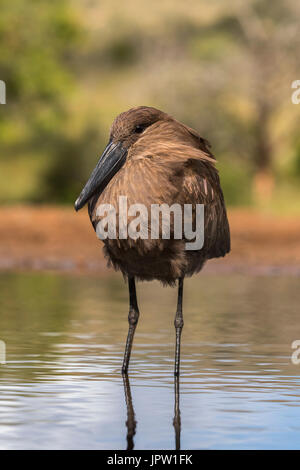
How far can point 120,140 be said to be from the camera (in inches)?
360

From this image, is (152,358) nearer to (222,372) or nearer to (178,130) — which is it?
(222,372)

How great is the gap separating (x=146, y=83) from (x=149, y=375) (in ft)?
143

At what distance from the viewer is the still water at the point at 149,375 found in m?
7.05

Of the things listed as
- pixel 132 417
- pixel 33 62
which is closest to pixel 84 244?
pixel 33 62

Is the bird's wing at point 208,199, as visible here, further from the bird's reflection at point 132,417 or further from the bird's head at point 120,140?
the bird's reflection at point 132,417

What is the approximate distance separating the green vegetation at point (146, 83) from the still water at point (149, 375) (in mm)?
21025

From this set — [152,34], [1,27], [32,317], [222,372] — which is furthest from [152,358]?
[152,34]

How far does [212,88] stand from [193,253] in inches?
1716

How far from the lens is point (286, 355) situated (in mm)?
10883

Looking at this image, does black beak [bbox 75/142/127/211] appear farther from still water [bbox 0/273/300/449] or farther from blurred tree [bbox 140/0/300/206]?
blurred tree [bbox 140/0/300/206]

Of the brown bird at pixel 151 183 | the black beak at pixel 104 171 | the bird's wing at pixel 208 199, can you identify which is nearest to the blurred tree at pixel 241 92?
the bird's wing at pixel 208 199

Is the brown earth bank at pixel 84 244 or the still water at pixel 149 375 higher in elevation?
the brown earth bank at pixel 84 244

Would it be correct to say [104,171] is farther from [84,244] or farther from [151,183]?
A: [84,244]

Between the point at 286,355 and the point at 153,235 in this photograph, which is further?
the point at 286,355
